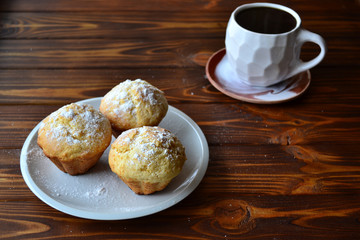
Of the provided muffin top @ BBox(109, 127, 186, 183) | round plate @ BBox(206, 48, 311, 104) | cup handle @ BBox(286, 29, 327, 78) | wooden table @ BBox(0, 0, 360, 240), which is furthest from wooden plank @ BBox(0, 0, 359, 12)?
muffin top @ BBox(109, 127, 186, 183)

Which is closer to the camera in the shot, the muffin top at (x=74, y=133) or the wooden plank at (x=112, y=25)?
the muffin top at (x=74, y=133)

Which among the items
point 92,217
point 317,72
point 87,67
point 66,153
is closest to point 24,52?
point 87,67

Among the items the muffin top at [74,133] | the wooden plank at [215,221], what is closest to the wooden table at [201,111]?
the wooden plank at [215,221]

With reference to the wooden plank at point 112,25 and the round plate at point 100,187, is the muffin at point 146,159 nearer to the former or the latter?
the round plate at point 100,187

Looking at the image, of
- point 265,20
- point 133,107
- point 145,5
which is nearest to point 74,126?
point 133,107

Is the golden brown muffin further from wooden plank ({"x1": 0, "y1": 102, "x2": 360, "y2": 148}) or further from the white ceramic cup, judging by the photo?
the white ceramic cup

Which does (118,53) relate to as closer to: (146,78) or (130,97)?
(146,78)
